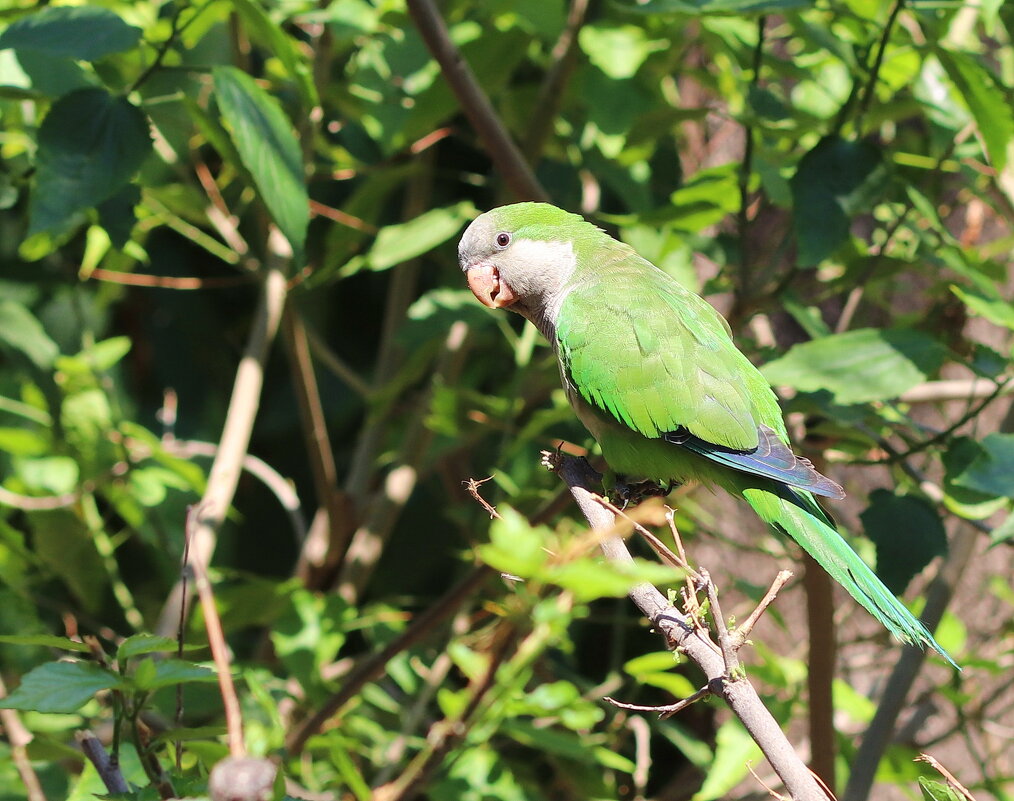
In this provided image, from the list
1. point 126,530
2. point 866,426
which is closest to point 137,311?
point 126,530

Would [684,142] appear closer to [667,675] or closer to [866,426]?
[866,426]

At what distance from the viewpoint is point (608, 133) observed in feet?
7.77

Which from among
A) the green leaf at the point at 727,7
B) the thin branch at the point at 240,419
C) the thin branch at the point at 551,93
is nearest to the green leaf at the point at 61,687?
the thin branch at the point at 240,419

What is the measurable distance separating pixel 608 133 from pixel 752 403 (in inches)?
32.3

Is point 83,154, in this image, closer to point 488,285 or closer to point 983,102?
point 488,285

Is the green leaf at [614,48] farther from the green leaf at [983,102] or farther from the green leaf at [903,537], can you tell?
the green leaf at [903,537]

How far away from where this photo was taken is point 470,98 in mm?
2096

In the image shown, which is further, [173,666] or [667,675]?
[667,675]

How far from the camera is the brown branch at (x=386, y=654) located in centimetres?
228

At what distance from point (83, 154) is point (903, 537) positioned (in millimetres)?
1665

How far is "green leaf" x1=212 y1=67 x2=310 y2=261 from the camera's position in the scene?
1762 millimetres

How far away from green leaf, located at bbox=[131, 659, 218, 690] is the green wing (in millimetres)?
919

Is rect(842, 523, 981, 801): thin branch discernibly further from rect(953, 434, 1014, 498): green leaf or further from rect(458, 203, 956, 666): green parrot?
rect(458, 203, 956, 666): green parrot

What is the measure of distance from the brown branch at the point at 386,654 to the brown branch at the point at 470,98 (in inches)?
34.3
